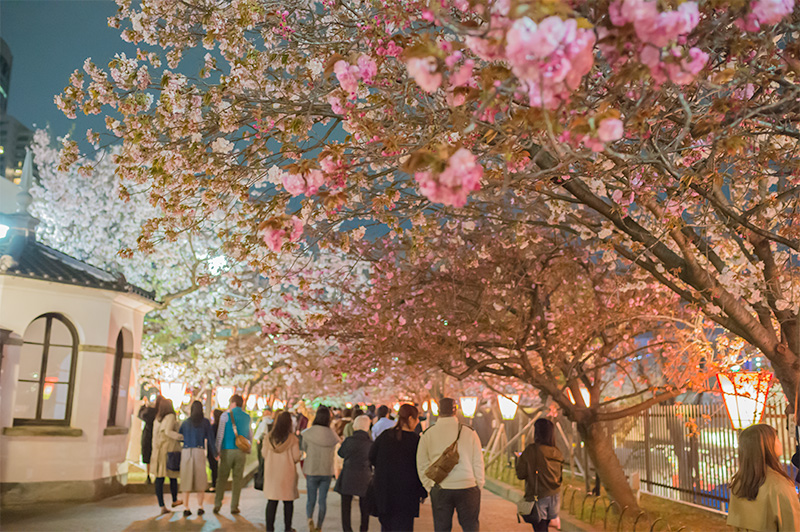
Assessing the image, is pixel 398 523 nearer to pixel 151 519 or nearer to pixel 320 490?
pixel 320 490

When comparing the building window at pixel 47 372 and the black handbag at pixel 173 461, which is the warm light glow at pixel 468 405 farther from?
the building window at pixel 47 372

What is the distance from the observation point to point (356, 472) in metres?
10.4

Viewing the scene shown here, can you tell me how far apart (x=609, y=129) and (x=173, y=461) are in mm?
11013

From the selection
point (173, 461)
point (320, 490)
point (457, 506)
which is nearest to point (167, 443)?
point (173, 461)

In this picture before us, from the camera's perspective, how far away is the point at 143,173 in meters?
6.76

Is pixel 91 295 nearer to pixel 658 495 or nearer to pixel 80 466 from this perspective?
pixel 80 466

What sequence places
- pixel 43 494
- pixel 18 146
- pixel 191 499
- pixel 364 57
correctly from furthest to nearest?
pixel 18 146, pixel 191 499, pixel 43 494, pixel 364 57

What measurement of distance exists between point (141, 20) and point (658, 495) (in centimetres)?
1355

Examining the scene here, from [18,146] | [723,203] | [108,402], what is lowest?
A: [108,402]

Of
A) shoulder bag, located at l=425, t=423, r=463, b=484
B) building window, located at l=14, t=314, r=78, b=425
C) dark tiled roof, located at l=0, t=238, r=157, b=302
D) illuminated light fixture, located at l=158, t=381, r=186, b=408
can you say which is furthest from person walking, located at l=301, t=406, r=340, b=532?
illuminated light fixture, located at l=158, t=381, r=186, b=408

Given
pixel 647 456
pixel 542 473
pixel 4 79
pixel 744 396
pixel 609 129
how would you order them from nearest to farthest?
pixel 609 129, pixel 744 396, pixel 542 473, pixel 647 456, pixel 4 79

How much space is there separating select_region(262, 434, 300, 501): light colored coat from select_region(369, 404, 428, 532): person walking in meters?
Result: 2.59

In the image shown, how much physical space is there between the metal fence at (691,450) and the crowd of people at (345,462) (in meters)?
5.54

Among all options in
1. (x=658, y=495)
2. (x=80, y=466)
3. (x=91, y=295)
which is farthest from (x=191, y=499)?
(x=658, y=495)
